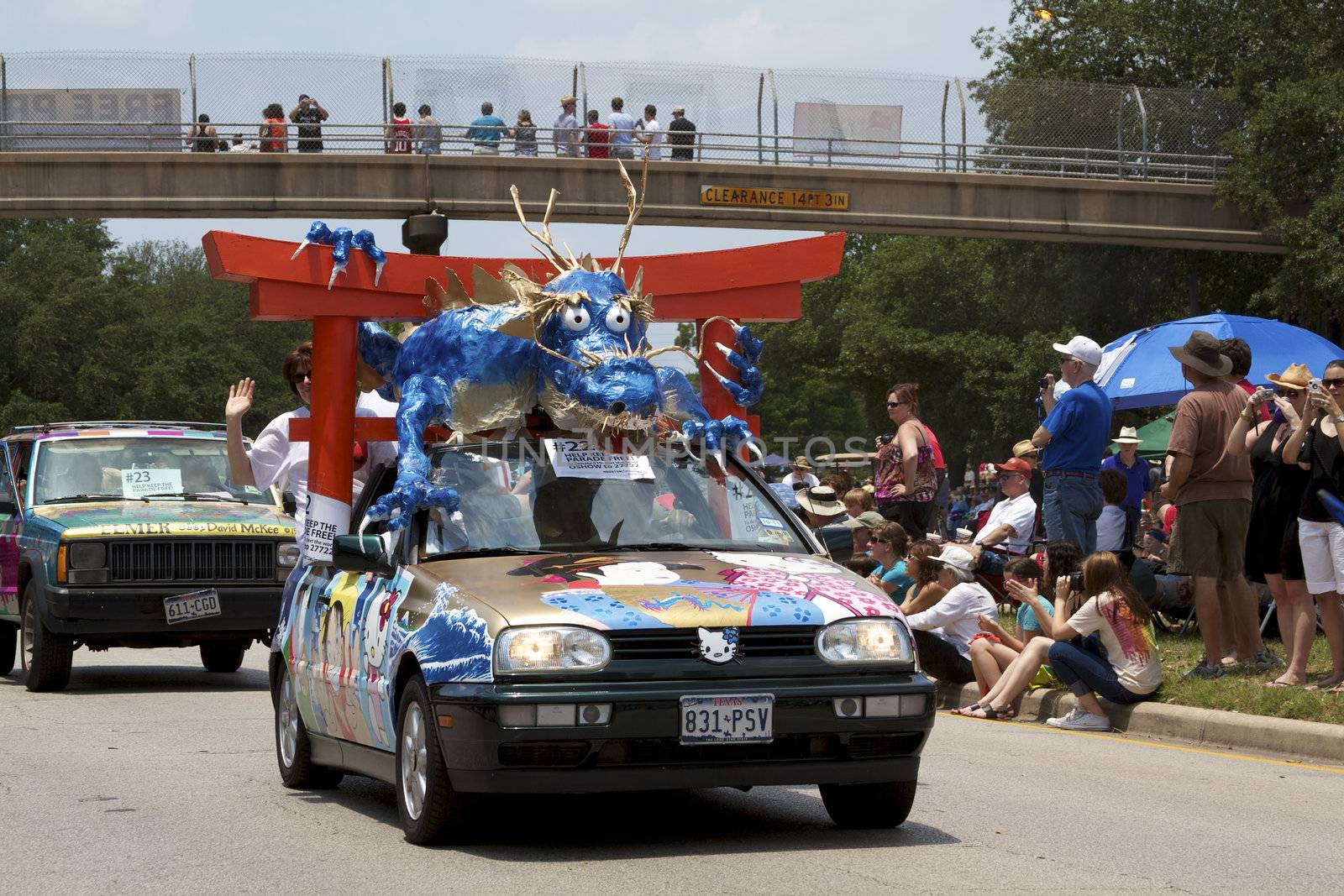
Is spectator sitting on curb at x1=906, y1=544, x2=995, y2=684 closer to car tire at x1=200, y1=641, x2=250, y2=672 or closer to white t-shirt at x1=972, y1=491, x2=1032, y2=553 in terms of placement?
white t-shirt at x1=972, y1=491, x2=1032, y2=553

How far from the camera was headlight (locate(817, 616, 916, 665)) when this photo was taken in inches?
289

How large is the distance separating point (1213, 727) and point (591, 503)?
4928 mm

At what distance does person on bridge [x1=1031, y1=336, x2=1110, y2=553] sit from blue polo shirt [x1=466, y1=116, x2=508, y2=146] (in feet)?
84.5

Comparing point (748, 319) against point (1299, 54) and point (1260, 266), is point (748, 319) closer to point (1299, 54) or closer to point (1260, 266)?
point (1299, 54)

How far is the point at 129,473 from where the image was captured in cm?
1611

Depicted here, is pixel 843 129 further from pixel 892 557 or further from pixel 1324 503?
pixel 1324 503

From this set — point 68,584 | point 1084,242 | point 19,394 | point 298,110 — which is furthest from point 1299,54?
point 19,394

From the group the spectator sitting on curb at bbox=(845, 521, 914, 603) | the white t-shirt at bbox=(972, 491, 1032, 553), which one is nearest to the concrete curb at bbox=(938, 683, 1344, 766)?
the spectator sitting on curb at bbox=(845, 521, 914, 603)

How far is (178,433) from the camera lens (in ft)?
53.9

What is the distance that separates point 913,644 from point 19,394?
7014 centimetres

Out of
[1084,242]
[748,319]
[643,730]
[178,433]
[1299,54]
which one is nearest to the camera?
[643,730]

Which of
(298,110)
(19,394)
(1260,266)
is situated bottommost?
(19,394)

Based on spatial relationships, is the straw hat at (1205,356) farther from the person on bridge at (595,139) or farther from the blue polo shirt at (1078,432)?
the person on bridge at (595,139)

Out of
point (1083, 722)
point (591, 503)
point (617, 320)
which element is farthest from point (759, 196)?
point (591, 503)
